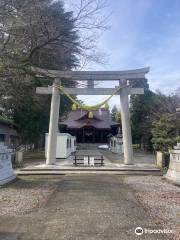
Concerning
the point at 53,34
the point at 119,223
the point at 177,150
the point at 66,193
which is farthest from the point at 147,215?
the point at 53,34

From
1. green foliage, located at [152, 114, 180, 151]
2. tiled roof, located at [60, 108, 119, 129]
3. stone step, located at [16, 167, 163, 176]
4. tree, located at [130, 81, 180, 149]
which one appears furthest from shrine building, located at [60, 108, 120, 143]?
stone step, located at [16, 167, 163, 176]

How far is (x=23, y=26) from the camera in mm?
9031

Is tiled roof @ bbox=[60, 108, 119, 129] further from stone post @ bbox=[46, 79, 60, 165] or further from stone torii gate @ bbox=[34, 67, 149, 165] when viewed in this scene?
stone post @ bbox=[46, 79, 60, 165]

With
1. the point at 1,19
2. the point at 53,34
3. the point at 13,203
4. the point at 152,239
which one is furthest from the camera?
the point at 53,34

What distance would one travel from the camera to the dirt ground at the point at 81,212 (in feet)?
15.8

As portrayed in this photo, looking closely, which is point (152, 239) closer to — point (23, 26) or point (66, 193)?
point (66, 193)

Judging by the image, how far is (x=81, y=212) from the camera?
247 inches

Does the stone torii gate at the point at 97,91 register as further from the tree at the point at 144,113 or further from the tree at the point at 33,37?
the tree at the point at 144,113

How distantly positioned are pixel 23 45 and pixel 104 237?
25.2ft

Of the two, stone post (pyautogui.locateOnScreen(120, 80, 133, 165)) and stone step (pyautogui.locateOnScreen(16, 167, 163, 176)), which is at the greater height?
stone post (pyautogui.locateOnScreen(120, 80, 133, 165))

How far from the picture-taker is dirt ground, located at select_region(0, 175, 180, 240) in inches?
190

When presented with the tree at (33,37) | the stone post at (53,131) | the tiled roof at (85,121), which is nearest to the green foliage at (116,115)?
the tiled roof at (85,121)

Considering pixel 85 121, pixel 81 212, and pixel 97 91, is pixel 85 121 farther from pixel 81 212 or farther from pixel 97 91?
pixel 81 212

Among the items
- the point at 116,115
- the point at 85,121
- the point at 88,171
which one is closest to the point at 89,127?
the point at 85,121
